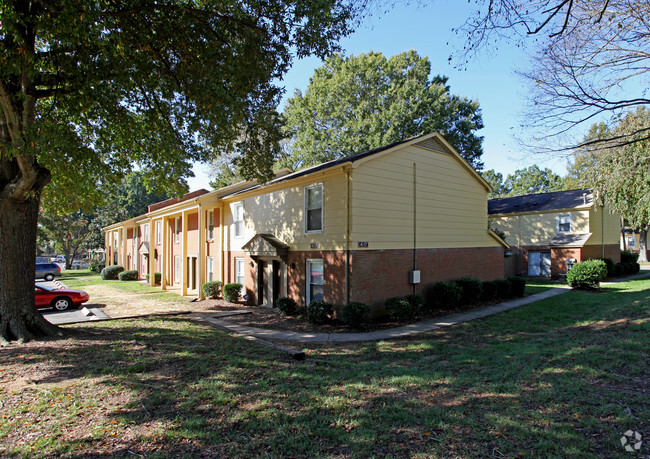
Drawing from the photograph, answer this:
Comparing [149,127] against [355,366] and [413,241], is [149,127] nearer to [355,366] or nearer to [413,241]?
[355,366]

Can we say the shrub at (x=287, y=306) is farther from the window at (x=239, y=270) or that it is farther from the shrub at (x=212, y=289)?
the shrub at (x=212, y=289)

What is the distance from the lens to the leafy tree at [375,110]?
28.5 meters

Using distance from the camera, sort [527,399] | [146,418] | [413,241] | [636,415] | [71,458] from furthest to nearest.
A: [413,241]
[527,399]
[146,418]
[636,415]
[71,458]

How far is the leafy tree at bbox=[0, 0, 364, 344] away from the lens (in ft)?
27.7

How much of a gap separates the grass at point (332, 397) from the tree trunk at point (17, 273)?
1.06m

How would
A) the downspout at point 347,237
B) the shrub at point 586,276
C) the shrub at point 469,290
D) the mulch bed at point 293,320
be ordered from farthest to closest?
1. the shrub at point 586,276
2. the shrub at point 469,290
3. the downspout at point 347,237
4. the mulch bed at point 293,320

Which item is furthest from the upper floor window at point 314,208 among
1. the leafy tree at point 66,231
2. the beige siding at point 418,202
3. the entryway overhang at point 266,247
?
the leafy tree at point 66,231

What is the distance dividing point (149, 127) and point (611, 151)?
57.6ft

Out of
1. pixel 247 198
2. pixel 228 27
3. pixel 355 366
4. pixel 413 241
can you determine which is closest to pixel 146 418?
pixel 355 366

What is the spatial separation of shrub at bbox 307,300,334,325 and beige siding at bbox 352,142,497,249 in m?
2.49

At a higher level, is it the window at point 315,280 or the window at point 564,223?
the window at point 564,223

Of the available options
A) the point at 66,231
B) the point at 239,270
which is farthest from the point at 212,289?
the point at 66,231

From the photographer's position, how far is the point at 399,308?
41.7 ft

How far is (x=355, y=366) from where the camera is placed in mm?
7820
